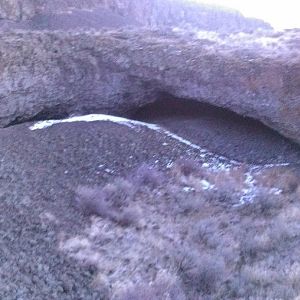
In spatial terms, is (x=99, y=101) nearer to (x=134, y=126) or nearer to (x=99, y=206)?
(x=134, y=126)

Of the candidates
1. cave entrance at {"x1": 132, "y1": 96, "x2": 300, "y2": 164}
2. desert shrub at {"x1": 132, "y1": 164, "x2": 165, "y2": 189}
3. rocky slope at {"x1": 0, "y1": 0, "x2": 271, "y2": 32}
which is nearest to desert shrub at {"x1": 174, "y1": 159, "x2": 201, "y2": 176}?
desert shrub at {"x1": 132, "y1": 164, "x2": 165, "y2": 189}

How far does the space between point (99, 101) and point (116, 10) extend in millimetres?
24361

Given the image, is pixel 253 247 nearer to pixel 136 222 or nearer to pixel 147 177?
pixel 136 222

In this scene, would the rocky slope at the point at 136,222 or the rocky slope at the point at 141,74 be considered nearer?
the rocky slope at the point at 136,222

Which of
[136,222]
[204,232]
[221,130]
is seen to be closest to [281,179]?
[221,130]

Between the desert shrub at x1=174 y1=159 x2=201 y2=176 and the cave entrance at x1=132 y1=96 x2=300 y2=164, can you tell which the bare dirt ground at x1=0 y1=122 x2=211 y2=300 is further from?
the cave entrance at x1=132 y1=96 x2=300 y2=164

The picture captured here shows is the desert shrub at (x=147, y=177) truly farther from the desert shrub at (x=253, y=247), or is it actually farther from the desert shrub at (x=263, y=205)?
the desert shrub at (x=253, y=247)

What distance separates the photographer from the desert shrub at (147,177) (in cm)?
1458

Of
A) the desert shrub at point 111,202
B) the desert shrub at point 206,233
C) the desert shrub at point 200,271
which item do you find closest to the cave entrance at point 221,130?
the desert shrub at point 111,202

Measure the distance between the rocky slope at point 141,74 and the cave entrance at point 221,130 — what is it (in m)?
0.64

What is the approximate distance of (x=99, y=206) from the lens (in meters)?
11.9

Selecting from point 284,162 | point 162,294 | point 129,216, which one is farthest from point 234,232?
point 284,162

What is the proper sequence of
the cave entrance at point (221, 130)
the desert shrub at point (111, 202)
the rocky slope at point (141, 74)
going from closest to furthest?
1. the desert shrub at point (111, 202)
2. the rocky slope at point (141, 74)
3. the cave entrance at point (221, 130)

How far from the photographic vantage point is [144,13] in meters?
50.1
